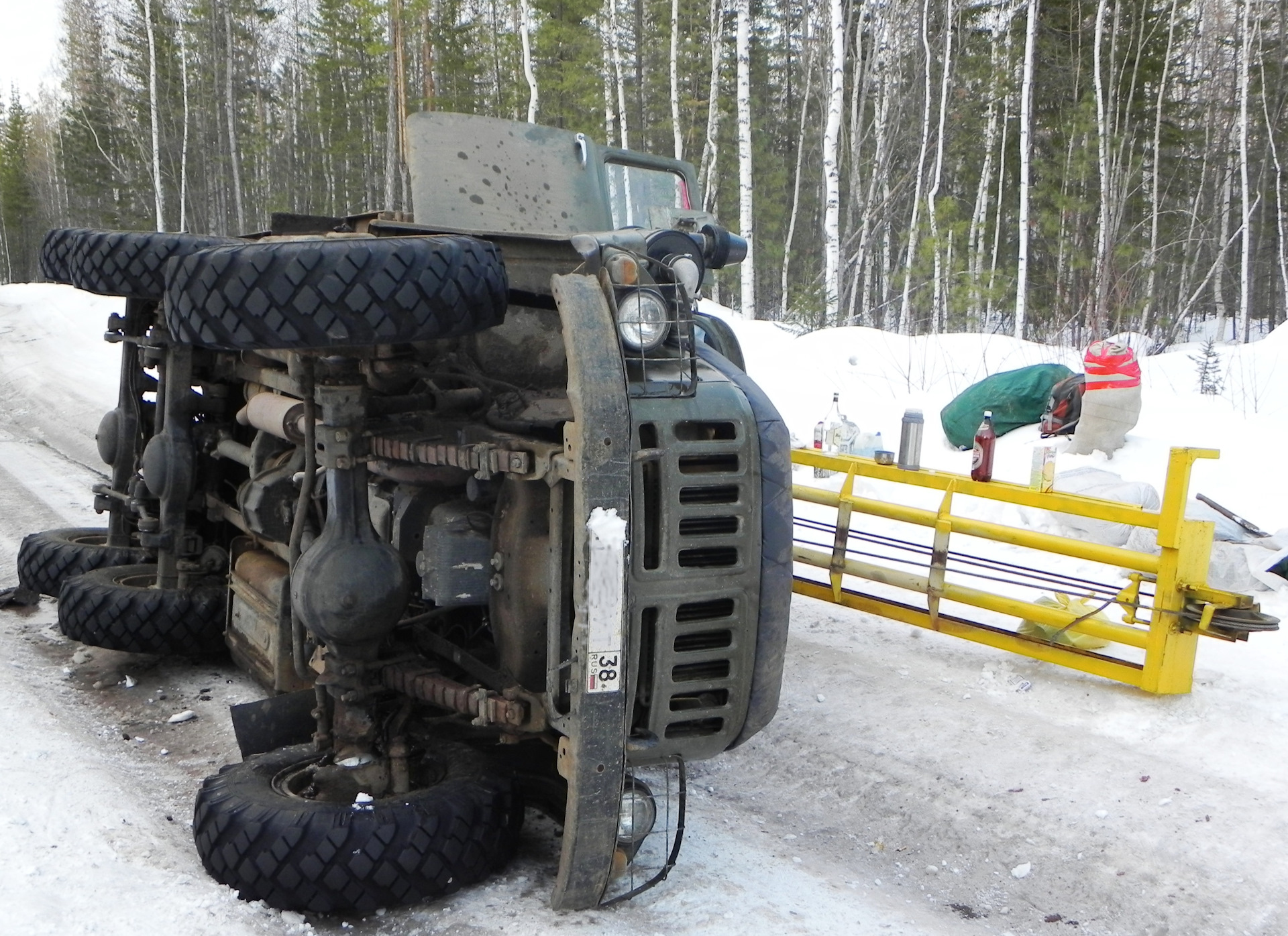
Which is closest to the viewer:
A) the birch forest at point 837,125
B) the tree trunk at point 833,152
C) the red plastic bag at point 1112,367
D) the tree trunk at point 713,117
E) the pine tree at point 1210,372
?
the red plastic bag at point 1112,367

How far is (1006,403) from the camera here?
955cm

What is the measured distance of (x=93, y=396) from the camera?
13156 mm

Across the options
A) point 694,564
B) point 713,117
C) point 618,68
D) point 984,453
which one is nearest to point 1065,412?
point 984,453

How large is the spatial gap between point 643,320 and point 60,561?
13.8 ft

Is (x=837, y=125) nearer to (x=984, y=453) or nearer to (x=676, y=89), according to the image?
(x=676, y=89)

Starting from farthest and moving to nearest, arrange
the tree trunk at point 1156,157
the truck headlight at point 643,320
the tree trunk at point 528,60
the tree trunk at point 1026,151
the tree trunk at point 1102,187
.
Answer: the tree trunk at point 1156,157
the tree trunk at point 528,60
the tree trunk at point 1026,151
the tree trunk at point 1102,187
the truck headlight at point 643,320

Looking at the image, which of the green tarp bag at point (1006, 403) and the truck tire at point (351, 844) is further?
the green tarp bag at point (1006, 403)

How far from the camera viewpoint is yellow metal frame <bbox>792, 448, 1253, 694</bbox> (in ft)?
16.4

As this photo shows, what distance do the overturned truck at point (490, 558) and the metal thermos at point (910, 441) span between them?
2.11 m

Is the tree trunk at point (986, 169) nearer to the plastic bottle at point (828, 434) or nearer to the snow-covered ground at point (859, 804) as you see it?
the plastic bottle at point (828, 434)

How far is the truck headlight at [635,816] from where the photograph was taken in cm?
322

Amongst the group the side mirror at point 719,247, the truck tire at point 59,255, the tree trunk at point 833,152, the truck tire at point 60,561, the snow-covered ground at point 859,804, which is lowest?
the snow-covered ground at point 859,804

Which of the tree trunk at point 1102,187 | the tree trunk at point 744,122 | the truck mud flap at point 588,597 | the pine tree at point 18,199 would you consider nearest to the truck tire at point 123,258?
the truck mud flap at point 588,597

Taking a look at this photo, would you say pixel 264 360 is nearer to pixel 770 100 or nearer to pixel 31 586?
pixel 31 586
